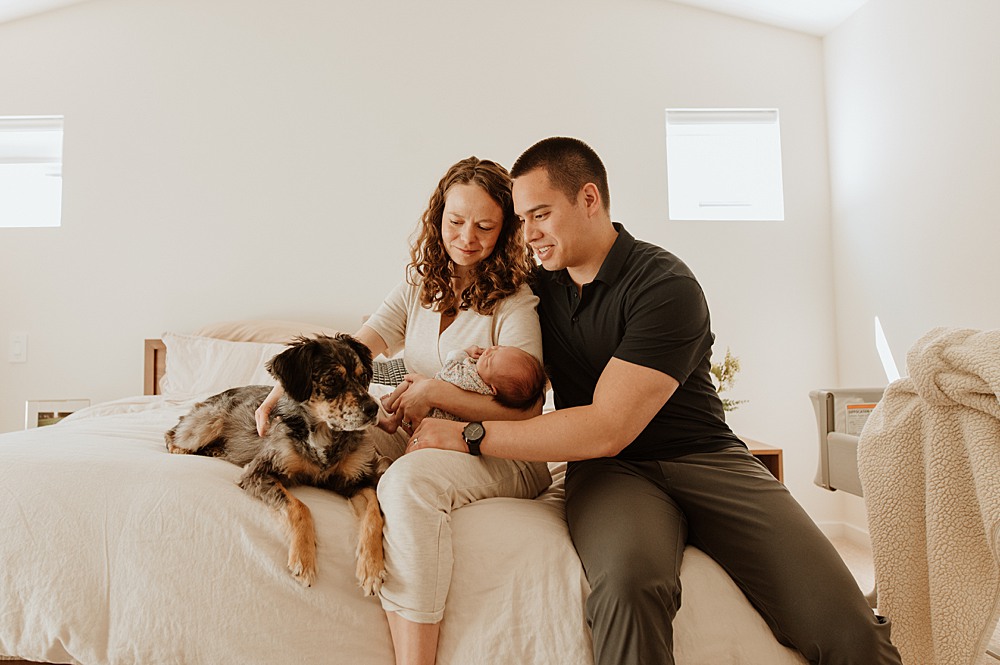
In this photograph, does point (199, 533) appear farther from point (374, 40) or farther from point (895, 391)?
point (374, 40)

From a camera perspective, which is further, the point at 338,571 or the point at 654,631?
the point at 338,571

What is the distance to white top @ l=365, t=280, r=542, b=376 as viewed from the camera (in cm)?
179

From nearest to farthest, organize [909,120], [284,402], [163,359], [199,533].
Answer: [199,533] < [284,402] < [909,120] < [163,359]

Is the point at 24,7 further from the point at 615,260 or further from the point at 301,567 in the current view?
the point at 301,567

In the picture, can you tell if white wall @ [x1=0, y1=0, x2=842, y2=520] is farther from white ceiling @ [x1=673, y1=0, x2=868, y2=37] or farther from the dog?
the dog

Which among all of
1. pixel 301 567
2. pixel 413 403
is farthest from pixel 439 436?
pixel 301 567

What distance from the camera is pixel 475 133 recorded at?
374cm

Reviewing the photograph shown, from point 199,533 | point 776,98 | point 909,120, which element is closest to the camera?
point 199,533

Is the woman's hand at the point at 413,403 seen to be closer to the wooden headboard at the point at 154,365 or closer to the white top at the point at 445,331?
the white top at the point at 445,331

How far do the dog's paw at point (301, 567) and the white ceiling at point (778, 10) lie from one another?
368cm

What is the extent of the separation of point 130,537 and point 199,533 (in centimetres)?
14

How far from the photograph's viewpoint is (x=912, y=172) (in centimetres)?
314

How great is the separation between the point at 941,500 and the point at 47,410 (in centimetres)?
396

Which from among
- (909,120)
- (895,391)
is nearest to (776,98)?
(909,120)
